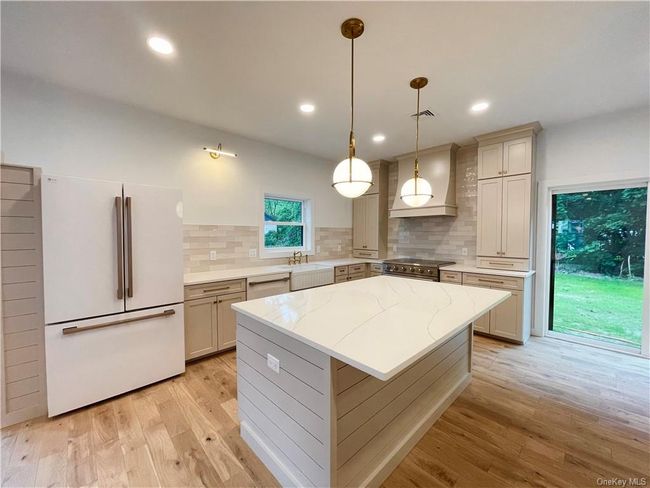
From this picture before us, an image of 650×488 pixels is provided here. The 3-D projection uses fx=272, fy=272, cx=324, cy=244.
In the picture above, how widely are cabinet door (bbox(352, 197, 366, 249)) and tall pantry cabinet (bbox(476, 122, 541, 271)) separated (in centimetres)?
199

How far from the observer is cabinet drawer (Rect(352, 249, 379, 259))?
16.5 ft

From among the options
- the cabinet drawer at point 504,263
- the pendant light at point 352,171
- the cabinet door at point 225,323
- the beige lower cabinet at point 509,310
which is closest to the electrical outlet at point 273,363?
the pendant light at point 352,171

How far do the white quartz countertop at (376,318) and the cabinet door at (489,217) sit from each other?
179cm

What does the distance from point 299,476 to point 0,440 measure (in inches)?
80.6

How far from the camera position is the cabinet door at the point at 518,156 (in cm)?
335

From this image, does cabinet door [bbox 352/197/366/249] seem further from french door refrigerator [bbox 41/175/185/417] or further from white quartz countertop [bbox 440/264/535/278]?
french door refrigerator [bbox 41/175/185/417]

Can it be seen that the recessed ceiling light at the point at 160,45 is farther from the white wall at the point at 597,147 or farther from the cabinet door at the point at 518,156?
the white wall at the point at 597,147

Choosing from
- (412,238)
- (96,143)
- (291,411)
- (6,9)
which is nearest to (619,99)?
(412,238)

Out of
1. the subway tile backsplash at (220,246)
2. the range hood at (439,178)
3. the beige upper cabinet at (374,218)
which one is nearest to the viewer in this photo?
the subway tile backsplash at (220,246)

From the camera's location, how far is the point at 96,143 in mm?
2680

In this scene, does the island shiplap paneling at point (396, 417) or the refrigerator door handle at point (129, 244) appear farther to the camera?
the refrigerator door handle at point (129, 244)

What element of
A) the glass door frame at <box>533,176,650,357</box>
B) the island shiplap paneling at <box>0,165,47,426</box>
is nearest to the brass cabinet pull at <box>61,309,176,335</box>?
the island shiplap paneling at <box>0,165,47,426</box>

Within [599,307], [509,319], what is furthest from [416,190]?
[599,307]

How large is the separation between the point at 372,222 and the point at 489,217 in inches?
75.7
